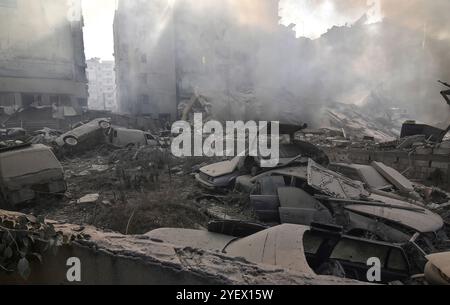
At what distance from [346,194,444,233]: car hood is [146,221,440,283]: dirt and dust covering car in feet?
1.88

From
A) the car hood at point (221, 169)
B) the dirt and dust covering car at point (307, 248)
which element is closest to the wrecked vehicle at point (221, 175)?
the car hood at point (221, 169)

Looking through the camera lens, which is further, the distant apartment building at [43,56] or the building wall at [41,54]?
the building wall at [41,54]

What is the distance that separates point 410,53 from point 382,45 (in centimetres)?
284

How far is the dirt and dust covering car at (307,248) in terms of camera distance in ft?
7.62

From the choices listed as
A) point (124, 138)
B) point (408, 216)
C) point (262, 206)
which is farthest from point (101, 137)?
point (408, 216)

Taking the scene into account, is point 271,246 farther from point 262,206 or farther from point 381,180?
point 381,180

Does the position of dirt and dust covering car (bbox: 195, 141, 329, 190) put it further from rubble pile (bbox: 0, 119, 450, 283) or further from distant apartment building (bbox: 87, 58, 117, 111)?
distant apartment building (bbox: 87, 58, 117, 111)

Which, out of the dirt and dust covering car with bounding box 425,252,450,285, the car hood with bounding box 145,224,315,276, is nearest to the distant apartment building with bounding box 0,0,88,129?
the car hood with bounding box 145,224,315,276

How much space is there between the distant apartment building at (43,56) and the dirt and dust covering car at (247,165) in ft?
51.6

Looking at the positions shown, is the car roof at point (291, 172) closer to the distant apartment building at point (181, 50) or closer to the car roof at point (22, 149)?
the car roof at point (22, 149)

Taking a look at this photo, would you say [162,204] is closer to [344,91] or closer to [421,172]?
[421,172]

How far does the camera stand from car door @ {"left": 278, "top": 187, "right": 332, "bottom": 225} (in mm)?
4543

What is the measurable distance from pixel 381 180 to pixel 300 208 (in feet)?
8.62
